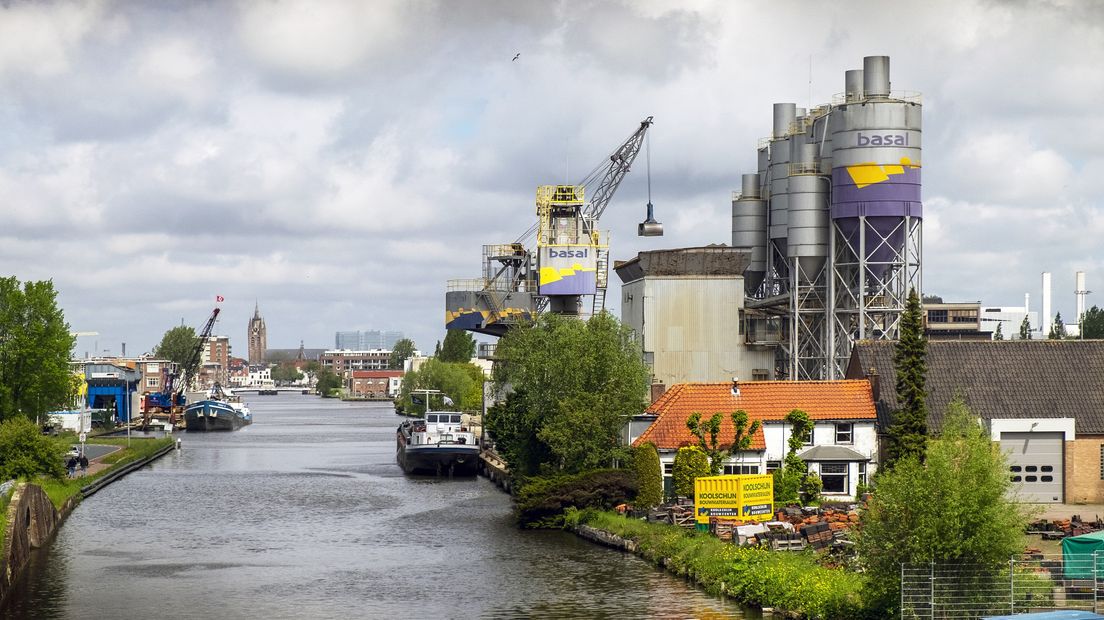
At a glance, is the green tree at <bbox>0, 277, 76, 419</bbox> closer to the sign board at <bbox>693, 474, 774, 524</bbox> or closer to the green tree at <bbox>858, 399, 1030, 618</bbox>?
the sign board at <bbox>693, 474, 774, 524</bbox>

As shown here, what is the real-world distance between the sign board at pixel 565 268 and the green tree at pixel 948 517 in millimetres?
86635

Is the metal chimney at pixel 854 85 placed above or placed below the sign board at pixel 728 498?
above

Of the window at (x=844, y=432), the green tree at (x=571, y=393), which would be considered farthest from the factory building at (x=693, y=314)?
the window at (x=844, y=432)

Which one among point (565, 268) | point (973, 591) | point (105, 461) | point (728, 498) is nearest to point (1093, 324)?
point (565, 268)

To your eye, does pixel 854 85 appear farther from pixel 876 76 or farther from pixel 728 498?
pixel 728 498

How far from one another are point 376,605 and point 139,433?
12709 centimetres

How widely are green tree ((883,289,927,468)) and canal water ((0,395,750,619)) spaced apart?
12.4 m

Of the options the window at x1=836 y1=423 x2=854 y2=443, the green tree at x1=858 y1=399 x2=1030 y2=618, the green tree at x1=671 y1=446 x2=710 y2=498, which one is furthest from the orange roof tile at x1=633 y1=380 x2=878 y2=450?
the green tree at x1=858 y1=399 x2=1030 y2=618

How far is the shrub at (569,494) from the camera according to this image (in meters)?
61.5

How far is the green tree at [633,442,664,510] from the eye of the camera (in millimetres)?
59812

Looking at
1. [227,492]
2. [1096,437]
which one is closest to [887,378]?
[1096,437]

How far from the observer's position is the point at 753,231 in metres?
109

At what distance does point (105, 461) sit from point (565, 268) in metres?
41.1

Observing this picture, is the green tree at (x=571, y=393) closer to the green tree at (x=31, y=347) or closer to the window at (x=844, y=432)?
the window at (x=844, y=432)
